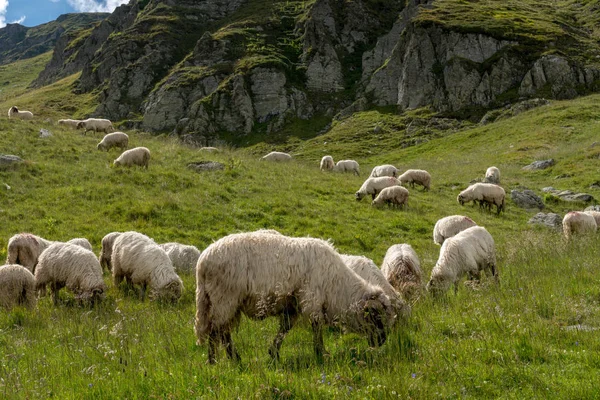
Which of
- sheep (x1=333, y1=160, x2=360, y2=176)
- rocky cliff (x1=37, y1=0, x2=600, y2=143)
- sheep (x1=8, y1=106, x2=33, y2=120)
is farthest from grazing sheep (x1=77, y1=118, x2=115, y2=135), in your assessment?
rocky cliff (x1=37, y1=0, x2=600, y2=143)

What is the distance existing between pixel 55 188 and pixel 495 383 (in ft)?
63.3

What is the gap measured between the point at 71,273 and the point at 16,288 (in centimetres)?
115

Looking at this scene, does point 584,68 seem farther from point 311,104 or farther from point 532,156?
point 311,104

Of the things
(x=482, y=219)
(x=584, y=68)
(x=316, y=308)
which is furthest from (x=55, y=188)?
(x=584, y=68)

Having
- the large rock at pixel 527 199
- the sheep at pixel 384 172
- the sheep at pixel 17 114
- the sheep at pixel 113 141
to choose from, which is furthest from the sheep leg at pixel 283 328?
the sheep at pixel 17 114

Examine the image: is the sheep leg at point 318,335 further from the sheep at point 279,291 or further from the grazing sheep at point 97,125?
the grazing sheep at point 97,125

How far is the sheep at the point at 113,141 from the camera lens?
2600 centimetres

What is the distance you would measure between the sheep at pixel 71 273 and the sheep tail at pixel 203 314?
482 centimetres

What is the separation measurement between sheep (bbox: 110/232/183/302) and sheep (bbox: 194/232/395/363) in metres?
4.50

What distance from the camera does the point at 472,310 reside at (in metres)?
7.57

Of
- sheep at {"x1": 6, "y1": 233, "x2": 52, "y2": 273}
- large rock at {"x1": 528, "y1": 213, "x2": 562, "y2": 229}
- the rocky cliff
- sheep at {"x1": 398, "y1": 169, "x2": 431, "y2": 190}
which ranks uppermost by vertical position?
the rocky cliff

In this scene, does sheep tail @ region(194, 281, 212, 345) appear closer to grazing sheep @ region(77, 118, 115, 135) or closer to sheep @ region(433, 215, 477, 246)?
sheep @ region(433, 215, 477, 246)

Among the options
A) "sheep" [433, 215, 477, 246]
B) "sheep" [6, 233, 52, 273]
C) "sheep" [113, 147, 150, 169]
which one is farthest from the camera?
"sheep" [113, 147, 150, 169]

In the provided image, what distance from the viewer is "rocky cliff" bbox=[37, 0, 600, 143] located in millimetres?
74250
